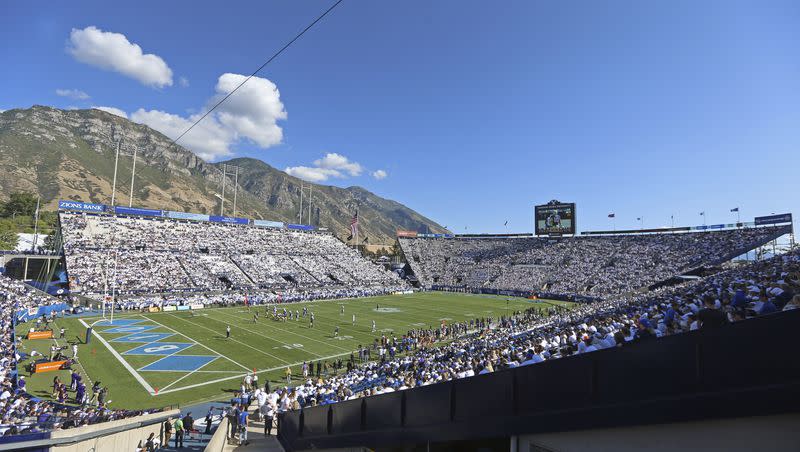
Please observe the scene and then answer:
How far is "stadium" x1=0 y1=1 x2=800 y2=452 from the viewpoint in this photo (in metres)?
2.88

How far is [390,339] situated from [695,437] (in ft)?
97.9

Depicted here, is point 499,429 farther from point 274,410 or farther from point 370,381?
point 370,381

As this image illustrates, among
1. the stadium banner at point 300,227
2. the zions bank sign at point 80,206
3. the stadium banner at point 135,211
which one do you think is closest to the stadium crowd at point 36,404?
the zions bank sign at point 80,206

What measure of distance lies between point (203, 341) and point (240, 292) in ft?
78.9

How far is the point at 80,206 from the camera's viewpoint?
58.1m

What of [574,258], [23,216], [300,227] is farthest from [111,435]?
[23,216]

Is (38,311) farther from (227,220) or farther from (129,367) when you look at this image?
(227,220)

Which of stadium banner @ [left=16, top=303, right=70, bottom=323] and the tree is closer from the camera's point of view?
stadium banner @ [left=16, top=303, right=70, bottom=323]

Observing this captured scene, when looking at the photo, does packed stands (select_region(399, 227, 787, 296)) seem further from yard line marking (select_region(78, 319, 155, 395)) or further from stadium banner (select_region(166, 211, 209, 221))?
yard line marking (select_region(78, 319, 155, 395))

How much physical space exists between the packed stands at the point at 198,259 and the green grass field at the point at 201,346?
30.6 feet

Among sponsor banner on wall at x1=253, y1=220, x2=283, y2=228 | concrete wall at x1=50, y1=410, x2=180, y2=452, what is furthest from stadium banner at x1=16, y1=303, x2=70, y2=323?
sponsor banner on wall at x1=253, y1=220, x2=283, y2=228

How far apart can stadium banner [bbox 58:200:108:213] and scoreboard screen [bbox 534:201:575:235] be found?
75.8 meters

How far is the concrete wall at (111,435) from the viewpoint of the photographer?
991cm

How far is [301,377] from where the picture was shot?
23.0 meters
